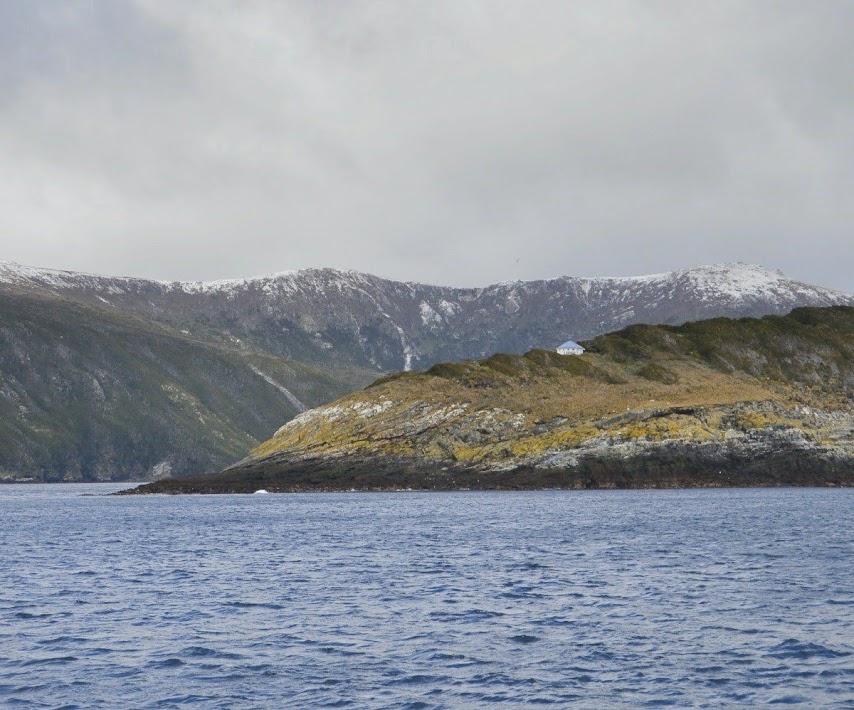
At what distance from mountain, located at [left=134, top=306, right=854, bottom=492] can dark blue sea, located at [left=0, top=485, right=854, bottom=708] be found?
225 ft

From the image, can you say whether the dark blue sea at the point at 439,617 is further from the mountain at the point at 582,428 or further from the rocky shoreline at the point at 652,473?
the mountain at the point at 582,428

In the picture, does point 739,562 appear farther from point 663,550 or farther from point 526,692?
point 526,692

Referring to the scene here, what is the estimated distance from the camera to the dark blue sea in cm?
2998

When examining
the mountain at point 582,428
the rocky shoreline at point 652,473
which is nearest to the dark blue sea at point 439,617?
the rocky shoreline at point 652,473

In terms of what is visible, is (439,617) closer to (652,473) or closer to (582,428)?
(652,473)

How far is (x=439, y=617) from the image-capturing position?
4175 centimetres

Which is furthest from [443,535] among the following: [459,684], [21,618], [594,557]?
[459,684]

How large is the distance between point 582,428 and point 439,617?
11965 cm

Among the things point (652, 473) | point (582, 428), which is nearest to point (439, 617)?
point (652, 473)

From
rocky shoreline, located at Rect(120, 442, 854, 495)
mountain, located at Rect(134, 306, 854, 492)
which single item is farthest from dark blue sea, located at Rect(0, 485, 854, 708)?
mountain, located at Rect(134, 306, 854, 492)

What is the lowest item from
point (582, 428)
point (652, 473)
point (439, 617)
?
point (439, 617)

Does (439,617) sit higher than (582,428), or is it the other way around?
(582,428)

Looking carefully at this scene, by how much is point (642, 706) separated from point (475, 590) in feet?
72.5

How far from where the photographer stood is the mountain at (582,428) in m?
154
